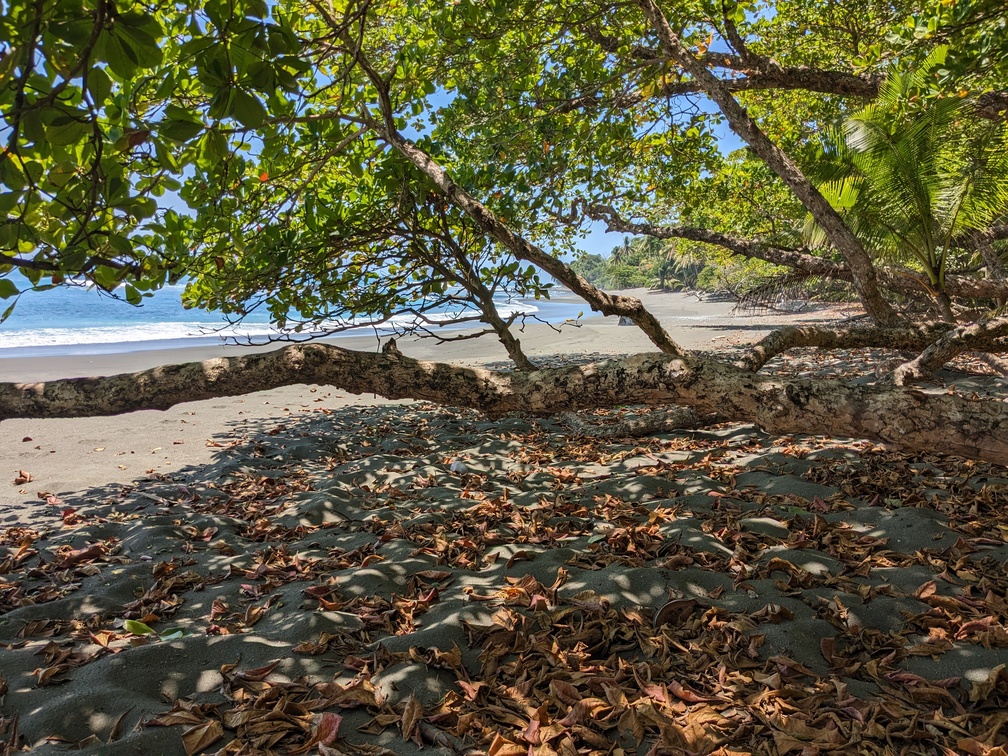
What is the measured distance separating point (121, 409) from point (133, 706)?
1225mm

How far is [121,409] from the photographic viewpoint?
2.55 metres

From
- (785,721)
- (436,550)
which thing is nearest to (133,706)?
(436,550)

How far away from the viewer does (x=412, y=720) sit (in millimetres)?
1849

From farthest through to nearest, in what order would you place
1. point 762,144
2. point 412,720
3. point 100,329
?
point 100,329
point 762,144
point 412,720

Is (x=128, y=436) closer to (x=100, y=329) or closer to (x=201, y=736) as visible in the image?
(x=201, y=736)

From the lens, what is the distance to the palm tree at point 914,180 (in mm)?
6148

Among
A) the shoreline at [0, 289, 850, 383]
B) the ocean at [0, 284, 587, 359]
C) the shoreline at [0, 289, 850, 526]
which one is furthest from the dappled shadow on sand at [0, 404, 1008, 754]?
the shoreline at [0, 289, 850, 383]

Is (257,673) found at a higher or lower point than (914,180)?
lower

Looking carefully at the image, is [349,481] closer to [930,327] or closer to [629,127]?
[629,127]

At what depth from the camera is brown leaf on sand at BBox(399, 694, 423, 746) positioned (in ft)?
5.89

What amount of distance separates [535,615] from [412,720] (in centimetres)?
72

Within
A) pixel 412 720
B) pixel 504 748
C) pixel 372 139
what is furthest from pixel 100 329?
pixel 504 748

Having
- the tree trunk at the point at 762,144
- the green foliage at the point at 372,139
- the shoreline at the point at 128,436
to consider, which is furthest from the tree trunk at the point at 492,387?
the tree trunk at the point at 762,144

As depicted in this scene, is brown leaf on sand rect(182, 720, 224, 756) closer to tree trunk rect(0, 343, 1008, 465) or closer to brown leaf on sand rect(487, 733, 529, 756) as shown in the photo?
brown leaf on sand rect(487, 733, 529, 756)
